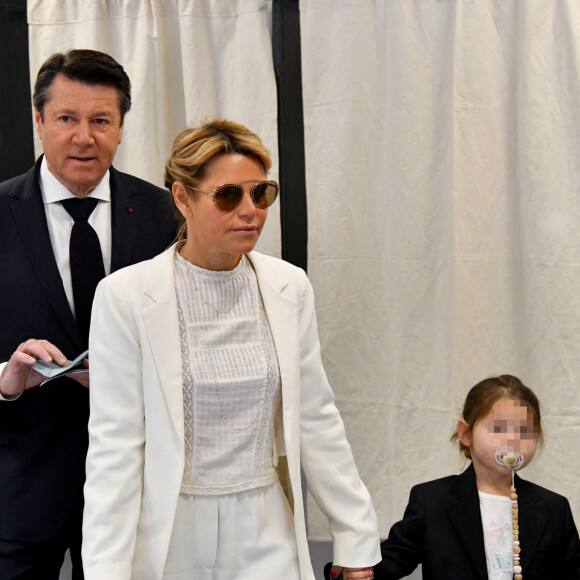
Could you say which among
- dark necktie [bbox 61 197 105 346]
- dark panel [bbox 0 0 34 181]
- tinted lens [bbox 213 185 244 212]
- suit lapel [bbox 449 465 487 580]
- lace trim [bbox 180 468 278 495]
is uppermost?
dark panel [bbox 0 0 34 181]

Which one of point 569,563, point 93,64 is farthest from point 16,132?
point 569,563

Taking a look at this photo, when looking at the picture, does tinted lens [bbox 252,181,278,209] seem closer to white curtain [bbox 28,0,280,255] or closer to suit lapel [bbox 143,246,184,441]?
suit lapel [bbox 143,246,184,441]

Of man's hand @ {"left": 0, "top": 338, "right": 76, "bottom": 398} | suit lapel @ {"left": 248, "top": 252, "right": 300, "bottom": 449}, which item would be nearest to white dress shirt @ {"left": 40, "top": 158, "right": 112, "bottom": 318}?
man's hand @ {"left": 0, "top": 338, "right": 76, "bottom": 398}

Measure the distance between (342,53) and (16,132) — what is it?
4.06 ft

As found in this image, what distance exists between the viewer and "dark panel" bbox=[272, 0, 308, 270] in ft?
9.66

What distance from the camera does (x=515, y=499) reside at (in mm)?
1953

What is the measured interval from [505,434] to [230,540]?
0.70m

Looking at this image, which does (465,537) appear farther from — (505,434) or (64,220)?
(64,220)

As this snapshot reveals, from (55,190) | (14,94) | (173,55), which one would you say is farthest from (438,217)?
(14,94)

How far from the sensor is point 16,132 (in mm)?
3082

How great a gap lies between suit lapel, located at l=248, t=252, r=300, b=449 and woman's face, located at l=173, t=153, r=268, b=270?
128 millimetres

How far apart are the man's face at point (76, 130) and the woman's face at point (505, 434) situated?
113 cm

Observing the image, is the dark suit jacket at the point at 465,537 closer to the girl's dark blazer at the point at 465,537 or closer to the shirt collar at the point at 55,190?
the girl's dark blazer at the point at 465,537

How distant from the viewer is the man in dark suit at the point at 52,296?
77.8 inches
